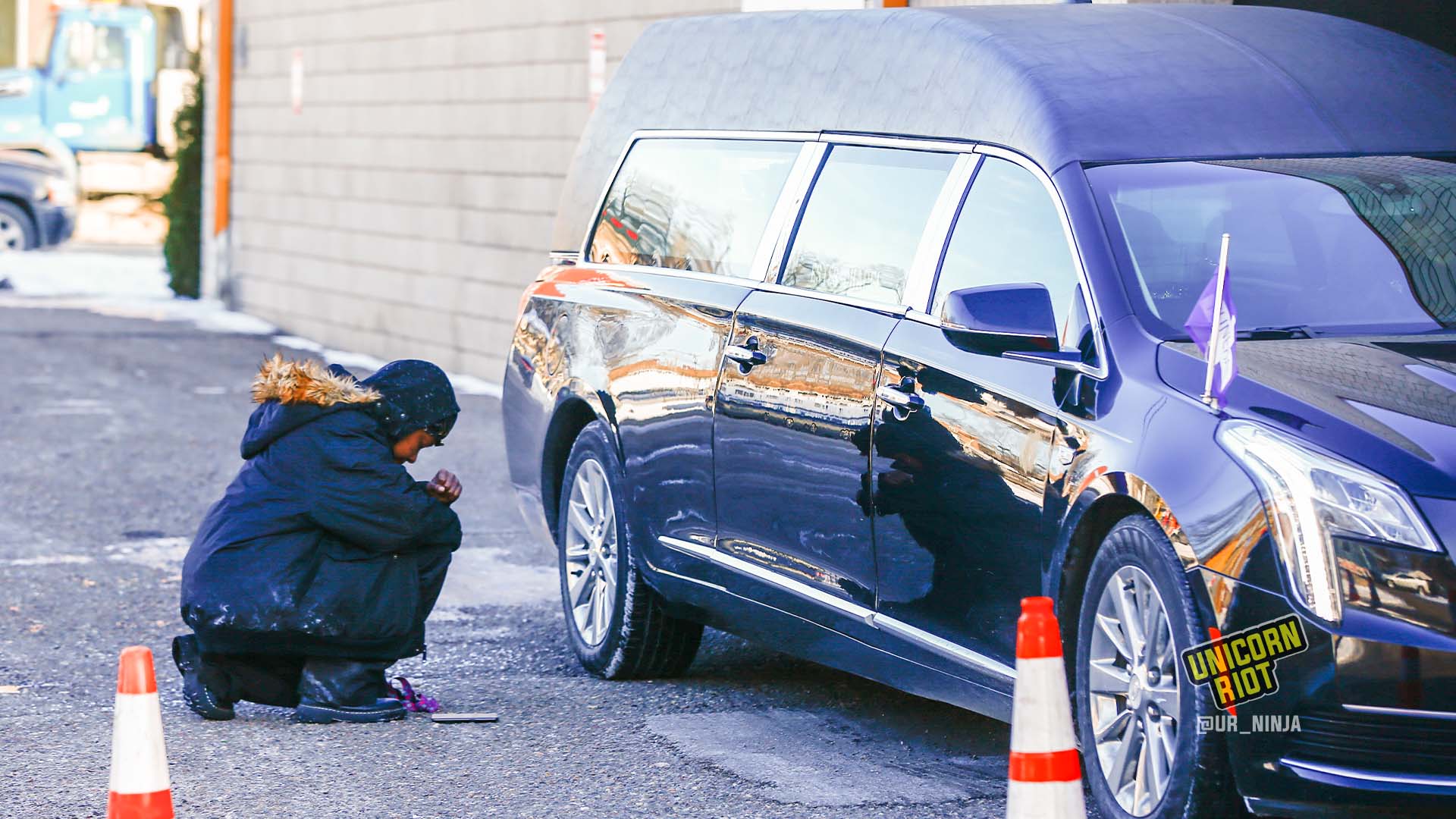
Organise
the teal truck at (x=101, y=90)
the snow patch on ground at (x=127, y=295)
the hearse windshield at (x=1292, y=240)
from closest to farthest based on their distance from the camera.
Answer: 1. the hearse windshield at (x=1292, y=240)
2. the snow patch on ground at (x=127, y=295)
3. the teal truck at (x=101, y=90)

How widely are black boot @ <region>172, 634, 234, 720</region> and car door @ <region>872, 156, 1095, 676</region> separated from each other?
198cm

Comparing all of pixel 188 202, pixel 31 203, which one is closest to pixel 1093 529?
pixel 188 202

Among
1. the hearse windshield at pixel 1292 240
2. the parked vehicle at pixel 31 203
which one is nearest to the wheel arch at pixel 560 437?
the hearse windshield at pixel 1292 240

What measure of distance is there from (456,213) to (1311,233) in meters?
11.9

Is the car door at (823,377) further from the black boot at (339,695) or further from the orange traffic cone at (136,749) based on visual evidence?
the orange traffic cone at (136,749)

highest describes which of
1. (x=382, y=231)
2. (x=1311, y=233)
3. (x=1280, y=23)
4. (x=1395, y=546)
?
(x=1280, y=23)

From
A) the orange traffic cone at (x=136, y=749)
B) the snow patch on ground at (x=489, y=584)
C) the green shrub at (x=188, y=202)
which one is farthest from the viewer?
the green shrub at (x=188, y=202)

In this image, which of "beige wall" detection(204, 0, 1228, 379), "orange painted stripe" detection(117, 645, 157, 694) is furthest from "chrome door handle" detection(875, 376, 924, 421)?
"beige wall" detection(204, 0, 1228, 379)

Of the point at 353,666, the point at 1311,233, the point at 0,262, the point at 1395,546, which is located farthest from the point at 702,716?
the point at 0,262

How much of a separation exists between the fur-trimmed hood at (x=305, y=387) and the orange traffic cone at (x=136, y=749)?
2.19m

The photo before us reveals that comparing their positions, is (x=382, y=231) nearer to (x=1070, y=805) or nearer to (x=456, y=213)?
(x=456, y=213)

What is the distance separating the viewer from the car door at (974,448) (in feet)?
16.7

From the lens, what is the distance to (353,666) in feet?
20.9

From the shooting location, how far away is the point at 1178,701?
4.52 m
